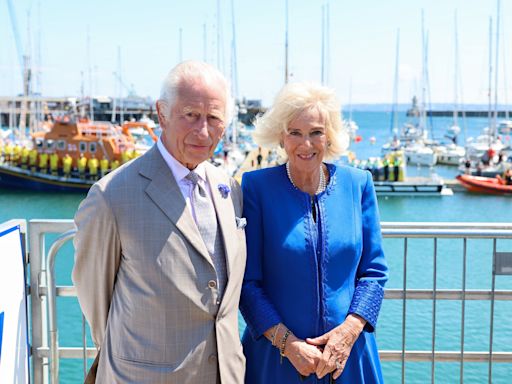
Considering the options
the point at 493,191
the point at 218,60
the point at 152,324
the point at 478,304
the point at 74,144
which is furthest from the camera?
the point at 218,60

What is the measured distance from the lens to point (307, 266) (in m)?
2.47

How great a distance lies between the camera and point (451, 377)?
8.82m

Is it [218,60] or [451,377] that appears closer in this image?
[451,377]

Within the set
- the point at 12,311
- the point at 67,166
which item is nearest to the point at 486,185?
the point at 67,166

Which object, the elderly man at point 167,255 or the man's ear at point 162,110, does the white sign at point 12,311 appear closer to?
A: the elderly man at point 167,255

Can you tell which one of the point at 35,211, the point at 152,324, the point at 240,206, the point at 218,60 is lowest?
the point at 35,211

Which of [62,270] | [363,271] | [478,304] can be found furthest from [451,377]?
[62,270]

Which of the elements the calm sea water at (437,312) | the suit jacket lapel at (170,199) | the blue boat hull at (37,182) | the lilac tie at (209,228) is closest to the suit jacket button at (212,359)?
the lilac tie at (209,228)

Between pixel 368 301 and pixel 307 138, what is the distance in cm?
69

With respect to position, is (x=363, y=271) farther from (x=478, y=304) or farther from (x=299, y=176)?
(x=478, y=304)

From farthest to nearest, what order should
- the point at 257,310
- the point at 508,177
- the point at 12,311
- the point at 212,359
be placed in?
the point at 508,177, the point at 12,311, the point at 257,310, the point at 212,359

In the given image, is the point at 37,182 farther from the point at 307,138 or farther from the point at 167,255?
the point at 167,255

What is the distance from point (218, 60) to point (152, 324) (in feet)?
145

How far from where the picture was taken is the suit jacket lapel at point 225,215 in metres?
2.24
